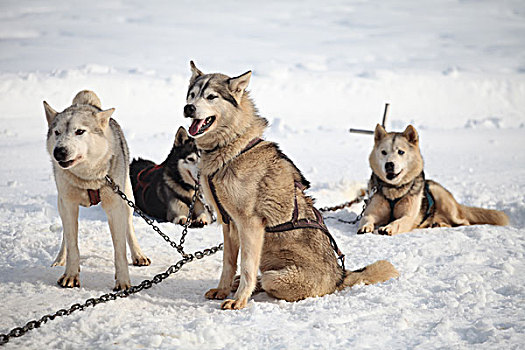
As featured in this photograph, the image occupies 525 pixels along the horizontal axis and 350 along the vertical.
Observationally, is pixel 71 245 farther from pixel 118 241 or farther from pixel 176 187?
pixel 176 187

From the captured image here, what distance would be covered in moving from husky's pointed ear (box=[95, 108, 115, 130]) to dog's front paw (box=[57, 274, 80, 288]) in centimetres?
109

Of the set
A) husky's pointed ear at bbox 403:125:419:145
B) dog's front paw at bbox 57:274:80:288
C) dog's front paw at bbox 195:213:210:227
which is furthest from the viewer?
dog's front paw at bbox 195:213:210:227

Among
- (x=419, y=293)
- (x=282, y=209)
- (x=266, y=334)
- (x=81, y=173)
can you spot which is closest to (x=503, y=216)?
(x=419, y=293)

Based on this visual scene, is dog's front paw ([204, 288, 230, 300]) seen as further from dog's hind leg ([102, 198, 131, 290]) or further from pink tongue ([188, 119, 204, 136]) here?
pink tongue ([188, 119, 204, 136])

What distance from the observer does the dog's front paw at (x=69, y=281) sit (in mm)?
3611

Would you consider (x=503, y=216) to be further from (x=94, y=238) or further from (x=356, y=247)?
(x=94, y=238)

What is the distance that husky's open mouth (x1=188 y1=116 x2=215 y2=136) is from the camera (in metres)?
3.36

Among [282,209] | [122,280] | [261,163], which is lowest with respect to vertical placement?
[122,280]

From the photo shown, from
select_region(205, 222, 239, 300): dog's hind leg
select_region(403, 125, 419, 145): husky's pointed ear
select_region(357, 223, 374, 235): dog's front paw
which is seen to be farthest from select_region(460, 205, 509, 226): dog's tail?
select_region(205, 222, 239, 300): dog's hind leg

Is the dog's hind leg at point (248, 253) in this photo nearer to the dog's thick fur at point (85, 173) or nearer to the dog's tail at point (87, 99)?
the dog's thick fur at point (85, 173)

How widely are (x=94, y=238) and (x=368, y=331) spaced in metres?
3.14

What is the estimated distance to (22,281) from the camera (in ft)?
12.1

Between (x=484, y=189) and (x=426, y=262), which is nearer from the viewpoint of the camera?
(x=426, y=262)

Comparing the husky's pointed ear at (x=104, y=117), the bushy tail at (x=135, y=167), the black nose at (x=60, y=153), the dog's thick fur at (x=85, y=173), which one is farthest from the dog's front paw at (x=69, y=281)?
the bushy tail at (x=135, y=167)
